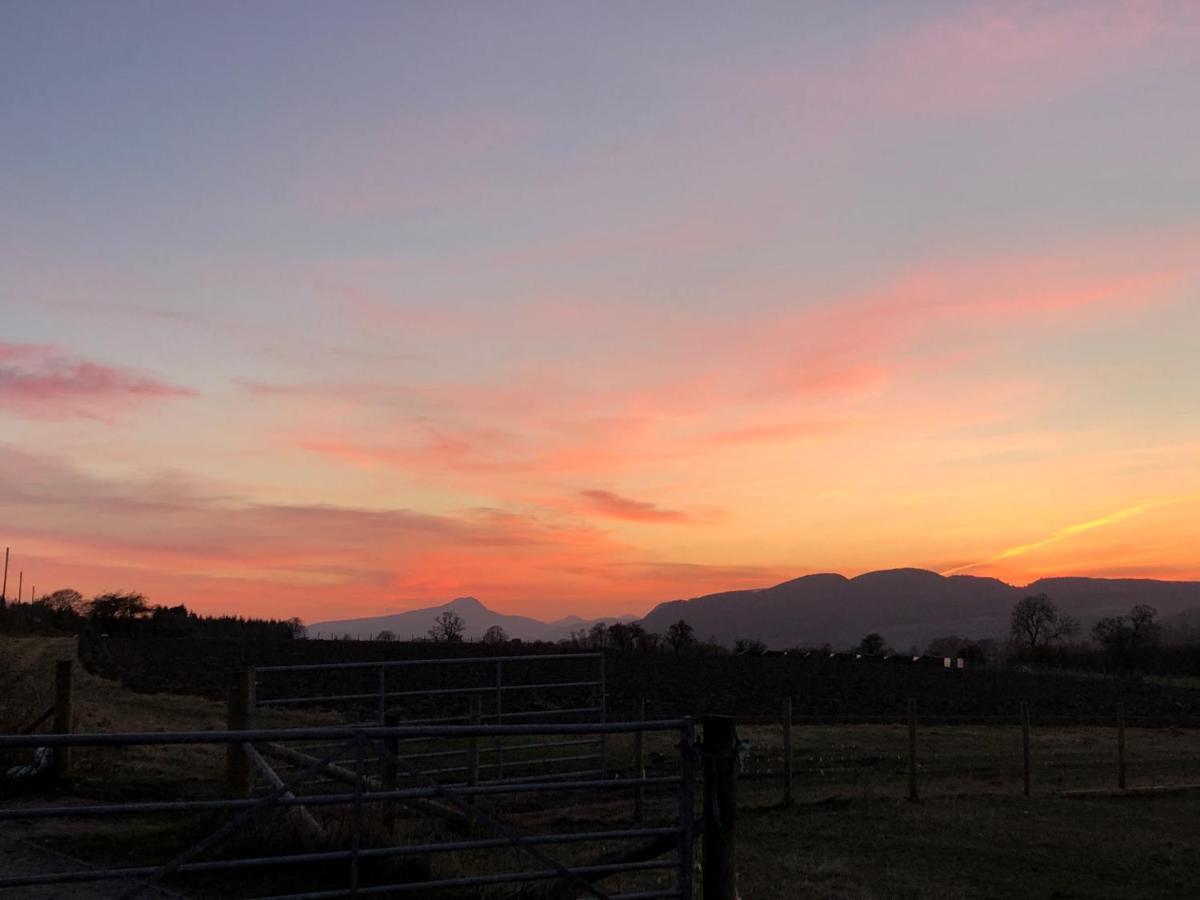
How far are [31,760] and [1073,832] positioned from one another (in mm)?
13707

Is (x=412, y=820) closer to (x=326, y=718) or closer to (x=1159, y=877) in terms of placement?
(x=1159, y=877)

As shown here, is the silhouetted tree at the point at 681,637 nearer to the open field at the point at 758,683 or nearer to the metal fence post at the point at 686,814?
the open field at the point at 758,683

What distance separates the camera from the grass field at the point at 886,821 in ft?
36.0

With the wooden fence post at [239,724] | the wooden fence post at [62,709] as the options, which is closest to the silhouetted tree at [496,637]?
the wooden fence post at [62,709]

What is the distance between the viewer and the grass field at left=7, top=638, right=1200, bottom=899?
11.0 meters

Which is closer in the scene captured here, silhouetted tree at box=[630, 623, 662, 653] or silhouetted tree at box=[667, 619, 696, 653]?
silhouetted tree at box=[630, 623, 662, 653]

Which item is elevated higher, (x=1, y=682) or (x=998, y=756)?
(x=1, y=682)

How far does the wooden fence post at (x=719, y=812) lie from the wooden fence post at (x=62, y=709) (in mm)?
10768

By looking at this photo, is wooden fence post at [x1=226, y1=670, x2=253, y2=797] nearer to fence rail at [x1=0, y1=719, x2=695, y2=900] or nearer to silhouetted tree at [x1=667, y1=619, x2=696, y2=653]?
fence rail at [x1=0, y1=719, x2=695, y2=900]

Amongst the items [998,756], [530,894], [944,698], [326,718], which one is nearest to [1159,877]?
[530,894]

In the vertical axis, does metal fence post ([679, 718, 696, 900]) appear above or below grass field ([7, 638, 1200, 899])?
above

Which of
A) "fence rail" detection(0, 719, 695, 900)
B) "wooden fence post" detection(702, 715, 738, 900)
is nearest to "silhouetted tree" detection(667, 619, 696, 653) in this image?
"wooden fence post" detection(702, 715, 738, 900)

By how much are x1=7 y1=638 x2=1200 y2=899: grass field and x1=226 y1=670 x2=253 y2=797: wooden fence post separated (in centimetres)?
101

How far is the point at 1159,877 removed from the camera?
38.7 ft
